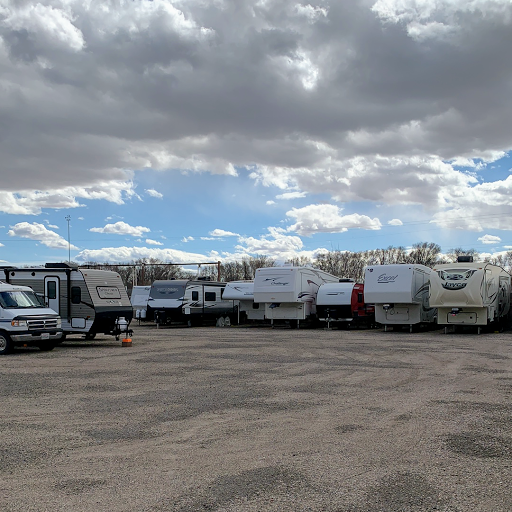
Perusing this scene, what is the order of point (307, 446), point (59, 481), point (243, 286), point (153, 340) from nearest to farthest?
point (59, 481)
point (307, 446)
point (153, 340)
point (243, 286)

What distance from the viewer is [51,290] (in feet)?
68.1

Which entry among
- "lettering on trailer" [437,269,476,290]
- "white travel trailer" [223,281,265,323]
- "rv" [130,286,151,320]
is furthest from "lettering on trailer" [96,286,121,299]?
"lettering on trailer" [437,269,476,290]

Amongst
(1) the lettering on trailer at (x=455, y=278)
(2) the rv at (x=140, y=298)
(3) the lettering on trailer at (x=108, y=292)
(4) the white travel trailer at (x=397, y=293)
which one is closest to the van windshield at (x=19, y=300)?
(3) the lettering on trailer at (x=108, y=292)

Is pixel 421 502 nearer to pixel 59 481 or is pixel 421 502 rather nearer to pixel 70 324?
pixel 59 481

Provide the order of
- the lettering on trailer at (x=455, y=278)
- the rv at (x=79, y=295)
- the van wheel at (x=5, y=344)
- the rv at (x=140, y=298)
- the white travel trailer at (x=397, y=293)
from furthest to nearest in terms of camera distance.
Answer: the rv at (x=140, y=298) < the white travel trailer at (x=397, y=293) < the lettering on trailer at (x=455, y=278) < the rv at (x=79, y=295) < the van wheel at (x=5, y=344)

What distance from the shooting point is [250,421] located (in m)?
8.26

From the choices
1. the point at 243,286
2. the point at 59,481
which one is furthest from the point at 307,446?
the point at 243,286

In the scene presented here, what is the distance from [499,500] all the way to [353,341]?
16700 millimetres

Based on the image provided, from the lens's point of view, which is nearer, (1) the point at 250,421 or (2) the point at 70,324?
(1) the point at 250,421

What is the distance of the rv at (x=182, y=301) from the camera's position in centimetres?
3125

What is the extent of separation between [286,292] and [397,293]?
5.37m

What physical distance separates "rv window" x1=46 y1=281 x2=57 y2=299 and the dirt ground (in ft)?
20.8

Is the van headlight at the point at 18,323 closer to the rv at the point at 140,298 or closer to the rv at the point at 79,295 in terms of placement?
the rv at the point at 79,295

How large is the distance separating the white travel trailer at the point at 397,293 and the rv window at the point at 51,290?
43.8 feet
